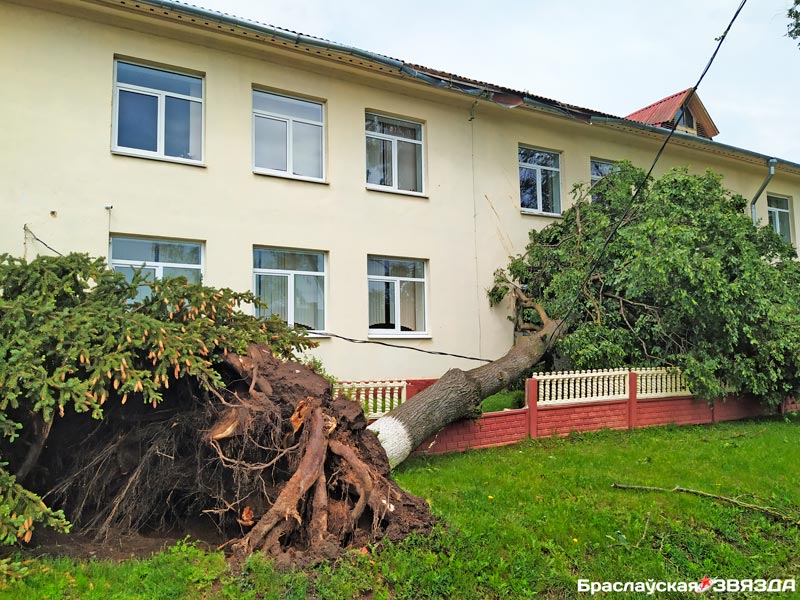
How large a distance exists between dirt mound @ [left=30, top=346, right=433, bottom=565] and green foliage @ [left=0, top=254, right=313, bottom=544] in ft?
0.98

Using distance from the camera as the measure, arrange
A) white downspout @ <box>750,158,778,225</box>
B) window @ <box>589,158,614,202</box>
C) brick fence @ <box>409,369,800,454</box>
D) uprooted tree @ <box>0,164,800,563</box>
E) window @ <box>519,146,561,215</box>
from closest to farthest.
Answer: uprooted tree @ <box>0,164,800,563</box>, brick fence @ <box>409,369,800,454</box>, window @ <box>519,146,561,215</box>, window @ <box>589,158,614,202</box>, white downspout @ <box>750,158,778,225</box>

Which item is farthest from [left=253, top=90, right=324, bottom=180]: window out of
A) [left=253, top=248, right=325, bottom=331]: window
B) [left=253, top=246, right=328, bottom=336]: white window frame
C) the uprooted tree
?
the uprooted tree

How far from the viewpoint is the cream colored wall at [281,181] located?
326 inches

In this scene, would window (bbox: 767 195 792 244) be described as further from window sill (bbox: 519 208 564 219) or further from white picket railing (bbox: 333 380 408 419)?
white picket railing (bbox: 333 380 408 419)

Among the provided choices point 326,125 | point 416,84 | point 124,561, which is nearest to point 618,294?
point 416,84

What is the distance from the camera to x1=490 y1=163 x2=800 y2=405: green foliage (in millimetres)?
9320

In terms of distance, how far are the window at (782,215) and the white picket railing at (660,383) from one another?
1194 cm

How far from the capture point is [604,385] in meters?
9.45

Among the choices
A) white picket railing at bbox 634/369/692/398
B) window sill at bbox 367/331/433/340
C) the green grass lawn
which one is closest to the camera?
the green grass lawn

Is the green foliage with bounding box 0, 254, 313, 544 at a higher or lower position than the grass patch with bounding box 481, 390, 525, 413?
higher

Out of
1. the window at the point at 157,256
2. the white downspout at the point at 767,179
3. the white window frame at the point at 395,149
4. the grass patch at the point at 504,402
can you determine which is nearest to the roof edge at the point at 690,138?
the white downspout at the point at 767,179

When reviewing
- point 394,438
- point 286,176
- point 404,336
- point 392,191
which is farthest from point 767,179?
point 394,438

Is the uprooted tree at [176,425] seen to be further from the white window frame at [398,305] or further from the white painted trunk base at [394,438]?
the white window frame at [398,305]

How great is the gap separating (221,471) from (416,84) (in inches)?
343
